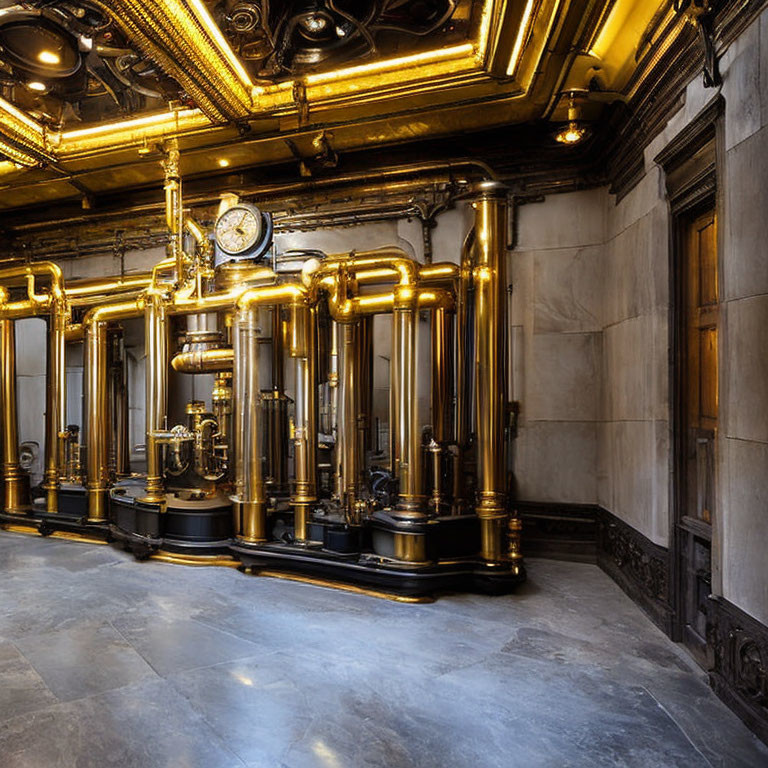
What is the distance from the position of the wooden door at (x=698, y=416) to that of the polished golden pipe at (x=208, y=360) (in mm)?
4247

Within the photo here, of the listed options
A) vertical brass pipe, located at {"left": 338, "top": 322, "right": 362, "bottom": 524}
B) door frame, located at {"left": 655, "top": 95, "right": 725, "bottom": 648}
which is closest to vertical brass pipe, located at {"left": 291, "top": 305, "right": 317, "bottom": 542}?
vertical brass pipe, located at {"left": 338, "top": 322, "right": 362, "bottom": 524}

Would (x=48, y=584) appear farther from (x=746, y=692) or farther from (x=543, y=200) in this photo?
(x=543, y=200)

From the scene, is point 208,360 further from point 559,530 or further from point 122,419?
point 559,530

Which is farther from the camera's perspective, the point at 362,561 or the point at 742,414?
the point at 362,561

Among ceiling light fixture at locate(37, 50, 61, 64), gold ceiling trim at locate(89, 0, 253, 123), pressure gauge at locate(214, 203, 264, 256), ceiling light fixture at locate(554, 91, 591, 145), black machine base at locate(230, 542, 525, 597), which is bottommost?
black machine base at locate(230, 542, 525, 597)

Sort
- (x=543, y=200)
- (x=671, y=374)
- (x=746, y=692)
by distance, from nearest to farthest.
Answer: (x=746, y=692) < (x=671, y=374) < (x=543, y=200)

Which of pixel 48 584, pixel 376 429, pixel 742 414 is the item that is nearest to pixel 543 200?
pixel 376 429

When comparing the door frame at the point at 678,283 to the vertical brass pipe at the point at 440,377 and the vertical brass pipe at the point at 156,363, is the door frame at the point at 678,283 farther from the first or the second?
the vertical brass pipe at the point at 156,363

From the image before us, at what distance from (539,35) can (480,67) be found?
598mm

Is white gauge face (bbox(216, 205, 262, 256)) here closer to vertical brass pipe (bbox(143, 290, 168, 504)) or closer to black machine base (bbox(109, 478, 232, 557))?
vertical brass pipe (bbox(143, 290, 168, 504))

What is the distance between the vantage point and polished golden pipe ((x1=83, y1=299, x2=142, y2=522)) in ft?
20.7

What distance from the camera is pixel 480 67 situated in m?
4.50

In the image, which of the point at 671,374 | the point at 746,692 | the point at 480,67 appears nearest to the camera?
the point at 746,692

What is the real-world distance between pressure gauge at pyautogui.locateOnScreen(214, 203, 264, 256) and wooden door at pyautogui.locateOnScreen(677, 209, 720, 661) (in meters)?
3.70
